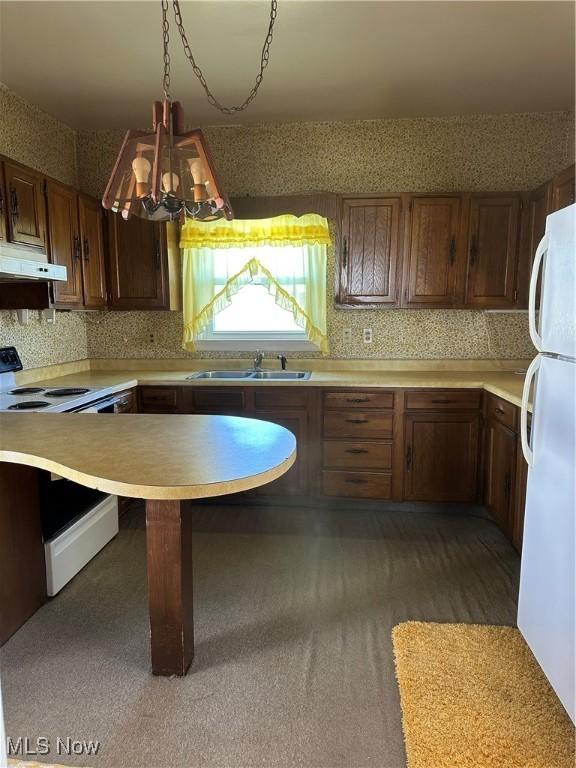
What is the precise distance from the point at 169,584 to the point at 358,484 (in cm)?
178

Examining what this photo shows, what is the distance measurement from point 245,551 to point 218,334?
1715mm

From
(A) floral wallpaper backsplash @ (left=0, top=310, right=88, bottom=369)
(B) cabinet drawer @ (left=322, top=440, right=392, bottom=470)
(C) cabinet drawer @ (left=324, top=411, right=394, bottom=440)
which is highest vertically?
(A) floral wallpaper backsplash @ (left=0, top=310, right=88, bottom=369)

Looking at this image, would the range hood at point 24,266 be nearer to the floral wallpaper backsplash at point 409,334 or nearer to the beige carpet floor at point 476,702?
the floral wallpaper backsplash at point 409,334

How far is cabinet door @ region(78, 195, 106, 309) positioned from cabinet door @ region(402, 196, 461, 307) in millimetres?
2114

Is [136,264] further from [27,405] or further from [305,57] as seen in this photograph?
[305,57]

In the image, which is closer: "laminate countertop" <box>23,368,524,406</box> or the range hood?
the range hood

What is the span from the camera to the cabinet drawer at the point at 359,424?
10.4 feet

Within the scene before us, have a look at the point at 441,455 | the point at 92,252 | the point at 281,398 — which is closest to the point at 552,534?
the point at 441,455

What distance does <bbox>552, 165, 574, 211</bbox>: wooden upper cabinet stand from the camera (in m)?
2.55

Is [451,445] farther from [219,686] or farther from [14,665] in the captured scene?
[14,665]

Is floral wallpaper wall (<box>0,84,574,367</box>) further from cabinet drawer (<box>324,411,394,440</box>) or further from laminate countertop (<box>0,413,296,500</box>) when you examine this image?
laminate countertop (<box>0,413,296,500</box>)

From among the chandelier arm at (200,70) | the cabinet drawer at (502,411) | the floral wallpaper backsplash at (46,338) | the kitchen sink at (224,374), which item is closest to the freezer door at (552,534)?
the cabinet drawer at (502,411)

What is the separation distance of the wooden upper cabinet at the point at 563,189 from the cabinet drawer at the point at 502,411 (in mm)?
1120

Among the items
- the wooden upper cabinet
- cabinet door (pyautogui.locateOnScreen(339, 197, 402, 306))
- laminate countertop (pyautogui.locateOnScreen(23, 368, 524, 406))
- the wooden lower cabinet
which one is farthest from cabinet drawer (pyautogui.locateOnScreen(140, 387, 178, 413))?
the wooden upper cabinet
